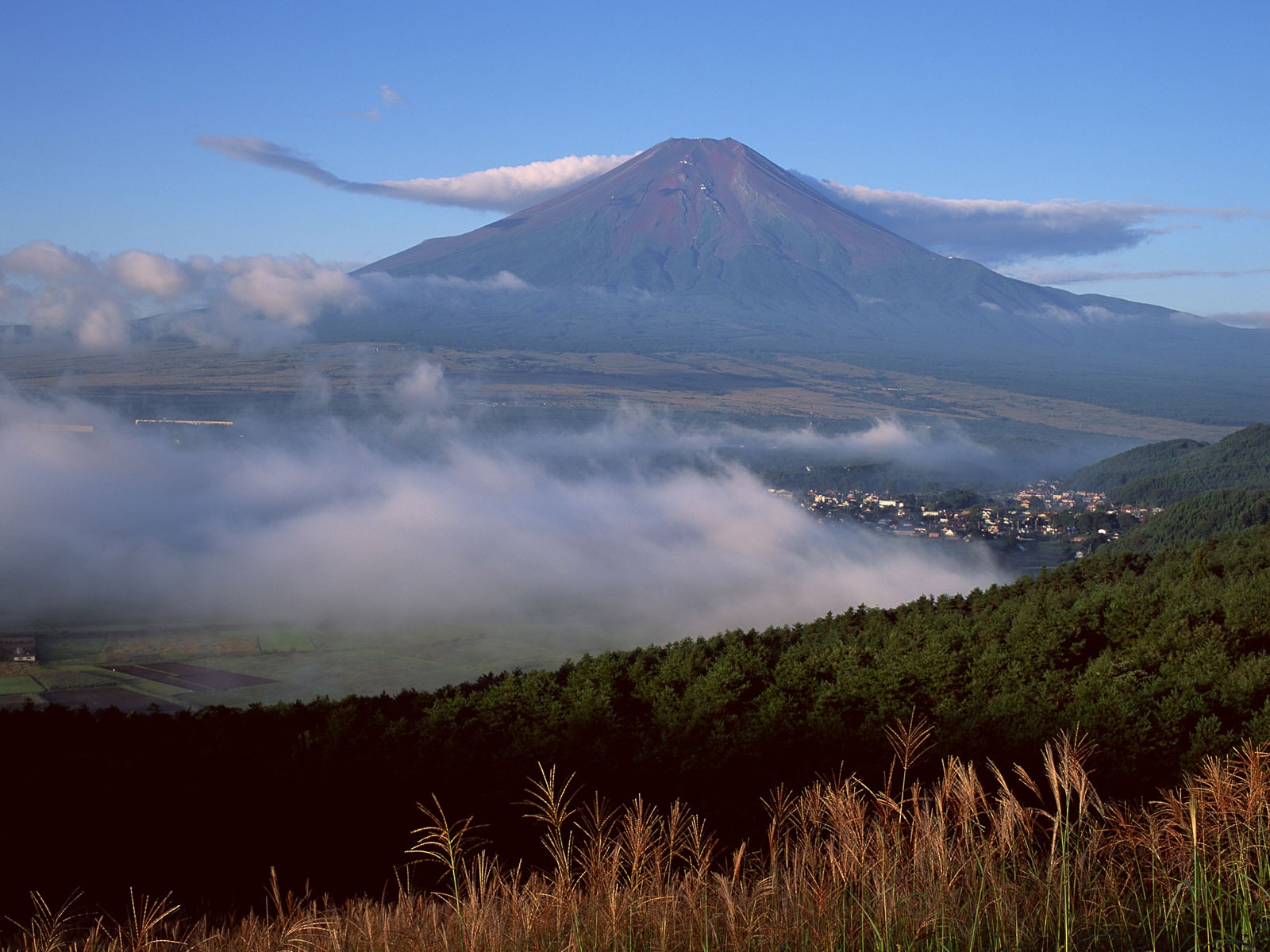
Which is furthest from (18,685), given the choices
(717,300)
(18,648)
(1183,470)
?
(717,300)

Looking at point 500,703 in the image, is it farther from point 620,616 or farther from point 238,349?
point 238,349

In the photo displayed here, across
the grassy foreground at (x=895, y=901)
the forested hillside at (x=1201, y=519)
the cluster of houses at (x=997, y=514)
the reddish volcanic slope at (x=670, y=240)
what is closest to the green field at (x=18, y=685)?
the grassy foreground at (x=895, y=901)

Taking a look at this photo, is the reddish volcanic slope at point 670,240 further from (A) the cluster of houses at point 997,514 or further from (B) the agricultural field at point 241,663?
(B) the agricultural field at point 241,663

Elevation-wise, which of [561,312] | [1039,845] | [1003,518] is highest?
[561,312]

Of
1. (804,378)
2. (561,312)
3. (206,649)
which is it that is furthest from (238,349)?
(206,649)

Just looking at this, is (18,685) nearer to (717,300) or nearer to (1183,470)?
(1183,470)

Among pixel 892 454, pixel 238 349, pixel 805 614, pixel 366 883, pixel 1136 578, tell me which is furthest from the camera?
pixel 238 349

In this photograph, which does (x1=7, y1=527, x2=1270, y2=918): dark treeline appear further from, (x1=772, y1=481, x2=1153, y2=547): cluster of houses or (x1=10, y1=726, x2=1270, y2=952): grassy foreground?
(x1=772, y1=481, x2=1153, y2=547): cluster of houses
